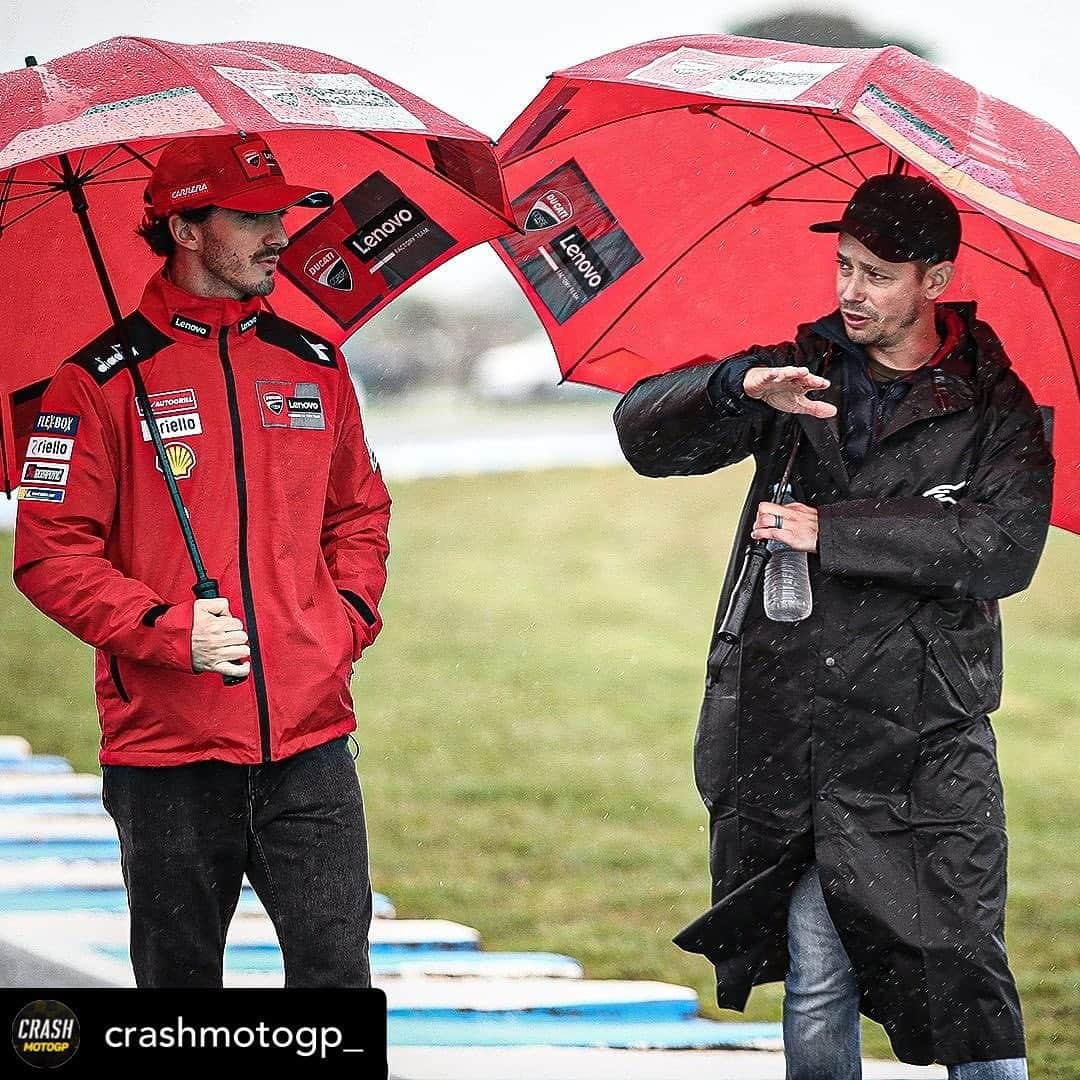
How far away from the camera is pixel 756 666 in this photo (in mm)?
3262

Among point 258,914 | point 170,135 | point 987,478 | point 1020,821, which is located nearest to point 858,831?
point 987,478

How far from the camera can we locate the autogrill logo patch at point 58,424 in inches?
123

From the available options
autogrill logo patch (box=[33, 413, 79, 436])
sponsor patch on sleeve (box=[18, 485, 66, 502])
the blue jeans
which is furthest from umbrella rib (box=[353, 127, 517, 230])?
the blue jeans

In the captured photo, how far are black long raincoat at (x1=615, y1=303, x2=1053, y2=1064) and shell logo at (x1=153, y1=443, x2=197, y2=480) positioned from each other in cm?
73

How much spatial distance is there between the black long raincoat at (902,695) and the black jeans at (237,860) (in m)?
0.65

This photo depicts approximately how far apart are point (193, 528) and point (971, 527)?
126 cm

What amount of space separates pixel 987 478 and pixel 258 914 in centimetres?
296

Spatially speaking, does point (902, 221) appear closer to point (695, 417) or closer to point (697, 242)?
point (695, 417)

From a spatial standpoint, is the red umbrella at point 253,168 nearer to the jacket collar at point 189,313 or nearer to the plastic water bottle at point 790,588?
the jacket collar at point 189,313

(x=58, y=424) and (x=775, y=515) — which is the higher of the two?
(x=58, y=424)

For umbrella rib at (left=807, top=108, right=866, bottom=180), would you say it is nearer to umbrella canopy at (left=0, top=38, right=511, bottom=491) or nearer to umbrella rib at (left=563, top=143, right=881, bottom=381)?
umbrella rib at (left=563, top=143, right=881, bottom=381)

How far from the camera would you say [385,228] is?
357 cm

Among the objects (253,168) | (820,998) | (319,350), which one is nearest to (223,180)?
(253,168)

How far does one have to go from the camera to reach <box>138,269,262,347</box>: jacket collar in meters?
3.23
